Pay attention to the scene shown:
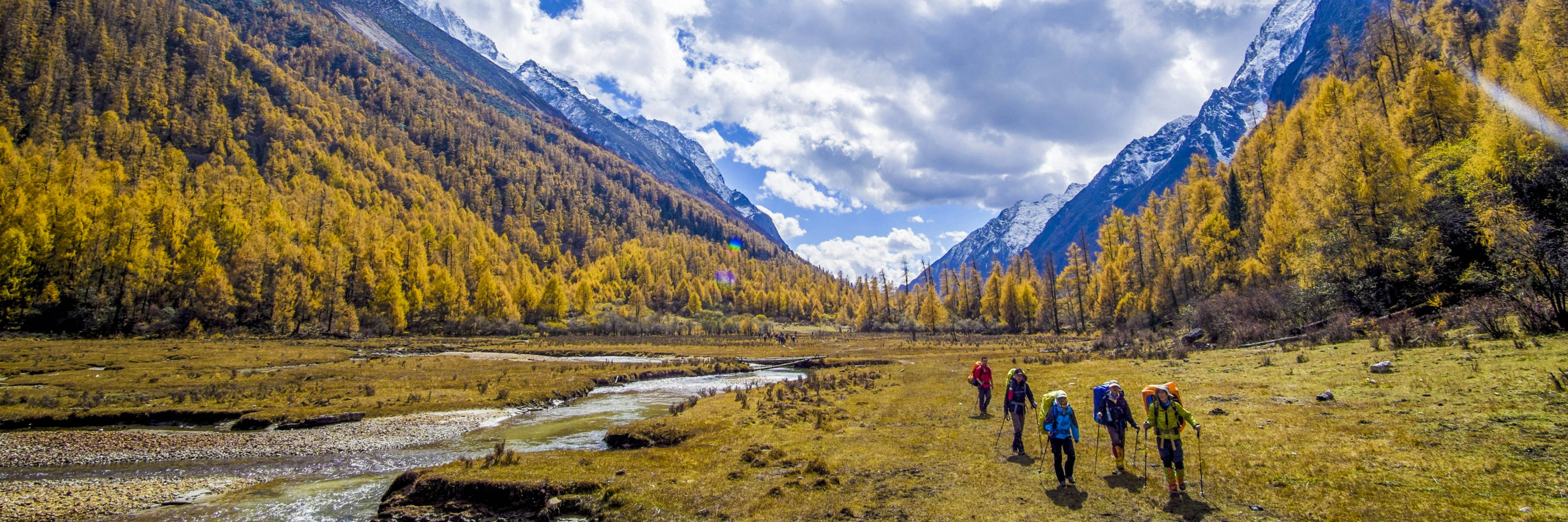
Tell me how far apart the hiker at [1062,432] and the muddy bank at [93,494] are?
66.3 ft

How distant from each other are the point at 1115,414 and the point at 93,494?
24112 mm

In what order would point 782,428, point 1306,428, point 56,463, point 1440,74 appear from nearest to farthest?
1. point 1306,428
2. point 56,463
3. point 782,428
4. point 1440,74

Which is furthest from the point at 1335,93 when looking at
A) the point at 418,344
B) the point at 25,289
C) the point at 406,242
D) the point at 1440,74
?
the point at 406,242

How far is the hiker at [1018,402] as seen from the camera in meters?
13.7

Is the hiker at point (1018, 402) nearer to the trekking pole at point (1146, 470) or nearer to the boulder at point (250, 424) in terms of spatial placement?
the trekking pole at point (1146, 470)

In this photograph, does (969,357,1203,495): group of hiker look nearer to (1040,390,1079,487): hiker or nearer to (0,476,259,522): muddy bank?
(1040,390,1079,487): hiker

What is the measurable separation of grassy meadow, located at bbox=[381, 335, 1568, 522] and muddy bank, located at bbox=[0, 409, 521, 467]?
20.9 feet

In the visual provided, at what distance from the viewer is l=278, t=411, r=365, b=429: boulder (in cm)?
2128

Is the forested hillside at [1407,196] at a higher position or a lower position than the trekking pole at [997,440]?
higher

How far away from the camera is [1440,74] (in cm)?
3803

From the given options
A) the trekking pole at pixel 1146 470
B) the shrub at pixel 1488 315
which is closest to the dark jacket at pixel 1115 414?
the trekking pole at pixel 1146 470

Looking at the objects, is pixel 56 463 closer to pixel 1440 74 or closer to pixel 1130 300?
pixel 1440 74

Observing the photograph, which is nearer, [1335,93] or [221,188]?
[1335,93]

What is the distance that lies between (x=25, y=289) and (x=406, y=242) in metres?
59.2
